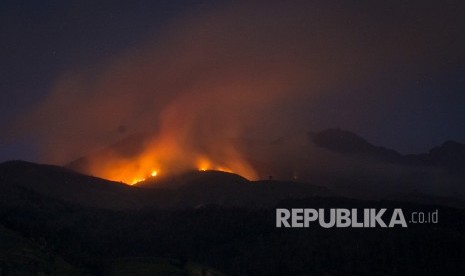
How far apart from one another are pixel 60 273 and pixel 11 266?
1541 centimetres

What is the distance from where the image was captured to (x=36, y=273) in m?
191

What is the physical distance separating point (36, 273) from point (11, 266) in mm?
7121

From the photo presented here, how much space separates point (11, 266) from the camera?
618 feet

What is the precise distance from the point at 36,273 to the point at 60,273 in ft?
29.7

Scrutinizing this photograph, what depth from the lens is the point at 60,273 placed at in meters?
198
